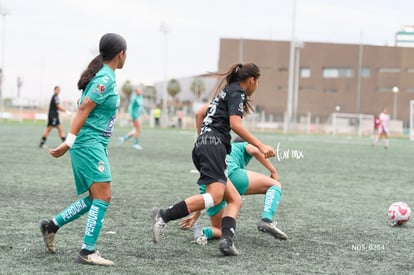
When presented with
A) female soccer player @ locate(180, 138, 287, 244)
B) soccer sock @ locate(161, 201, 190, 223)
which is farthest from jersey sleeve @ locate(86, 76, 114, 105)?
female soccer player @ locate(180, 138, 287, 244)

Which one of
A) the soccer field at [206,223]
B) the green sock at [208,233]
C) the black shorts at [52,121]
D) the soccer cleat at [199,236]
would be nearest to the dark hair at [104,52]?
the soccer field at [206,223]

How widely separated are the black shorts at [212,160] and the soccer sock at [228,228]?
36cm

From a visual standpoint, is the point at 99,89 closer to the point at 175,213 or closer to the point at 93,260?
the point at 175,213

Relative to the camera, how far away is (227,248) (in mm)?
5359

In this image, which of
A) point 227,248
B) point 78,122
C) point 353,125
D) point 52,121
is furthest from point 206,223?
point 353,125

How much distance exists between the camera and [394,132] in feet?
192

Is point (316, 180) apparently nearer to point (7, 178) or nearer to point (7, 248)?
point (7, 178)

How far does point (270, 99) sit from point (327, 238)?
234ft

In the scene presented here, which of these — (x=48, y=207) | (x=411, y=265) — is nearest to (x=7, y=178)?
(x=48, y=207)

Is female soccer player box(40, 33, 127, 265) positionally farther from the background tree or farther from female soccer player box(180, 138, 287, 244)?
the background tree

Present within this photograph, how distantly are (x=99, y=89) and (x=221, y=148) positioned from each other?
119 centimetres

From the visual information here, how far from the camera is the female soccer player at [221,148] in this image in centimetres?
534

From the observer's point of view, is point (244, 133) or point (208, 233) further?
point (208, 233)

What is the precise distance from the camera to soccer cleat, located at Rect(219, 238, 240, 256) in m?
5.35
